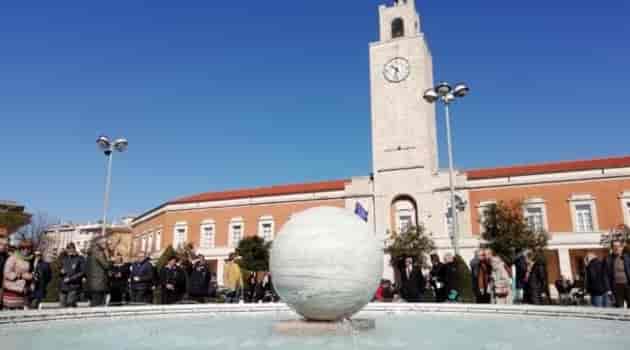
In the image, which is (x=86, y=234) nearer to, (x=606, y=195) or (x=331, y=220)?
(x=606, y=195)

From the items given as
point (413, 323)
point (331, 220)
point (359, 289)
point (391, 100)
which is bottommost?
point (413, 323)

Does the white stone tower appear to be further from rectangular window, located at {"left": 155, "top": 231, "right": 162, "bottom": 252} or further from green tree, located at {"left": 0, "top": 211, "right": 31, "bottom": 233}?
green tree, located at {"left": 0, "top": 211, "right": 31, "bottom": 233}

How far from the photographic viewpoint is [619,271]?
28.8 ft

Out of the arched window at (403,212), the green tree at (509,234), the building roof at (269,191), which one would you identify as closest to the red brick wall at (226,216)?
the building roof at (269,191)

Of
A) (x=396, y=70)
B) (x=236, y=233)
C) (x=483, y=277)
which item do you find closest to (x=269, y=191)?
(x=236, y=233)

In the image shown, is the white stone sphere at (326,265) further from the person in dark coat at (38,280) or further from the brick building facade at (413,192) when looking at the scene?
the brick building facade at (413,192)

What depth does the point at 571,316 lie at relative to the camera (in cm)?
716

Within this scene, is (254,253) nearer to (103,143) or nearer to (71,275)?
(103,143)

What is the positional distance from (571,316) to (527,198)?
89.2ft

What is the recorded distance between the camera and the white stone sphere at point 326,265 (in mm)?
5656

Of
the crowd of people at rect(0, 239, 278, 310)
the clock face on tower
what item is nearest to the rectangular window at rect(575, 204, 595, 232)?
the clock face on tower

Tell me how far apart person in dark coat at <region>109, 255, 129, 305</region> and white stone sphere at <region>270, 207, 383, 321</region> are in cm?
791

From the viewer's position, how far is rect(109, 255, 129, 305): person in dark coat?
12234 millimetres

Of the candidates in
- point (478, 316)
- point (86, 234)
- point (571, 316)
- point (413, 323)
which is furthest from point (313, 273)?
point (86, 234)
